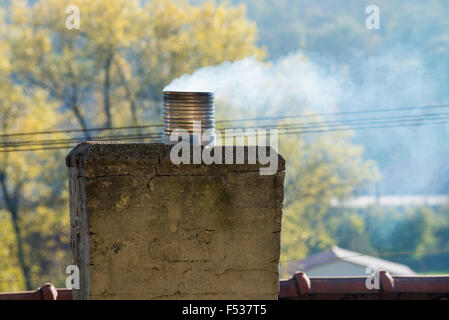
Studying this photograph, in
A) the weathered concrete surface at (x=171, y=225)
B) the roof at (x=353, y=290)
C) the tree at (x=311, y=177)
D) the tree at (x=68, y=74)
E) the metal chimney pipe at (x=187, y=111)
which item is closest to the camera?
the weathered concrete surface at (x=171, y=225)

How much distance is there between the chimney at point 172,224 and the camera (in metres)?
3.32

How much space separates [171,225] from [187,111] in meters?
0.67

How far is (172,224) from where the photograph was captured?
3336mm

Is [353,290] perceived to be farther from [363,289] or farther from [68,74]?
[68,74]

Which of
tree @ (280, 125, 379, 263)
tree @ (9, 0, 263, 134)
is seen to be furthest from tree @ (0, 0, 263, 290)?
tree @ (280, 125, 379, 263)

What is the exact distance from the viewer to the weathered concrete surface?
10.9 feet

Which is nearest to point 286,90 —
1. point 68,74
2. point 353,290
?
point 68,74

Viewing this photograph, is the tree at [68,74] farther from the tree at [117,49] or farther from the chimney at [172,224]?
the chimney at [172,224]

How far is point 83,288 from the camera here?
3525 millimetres

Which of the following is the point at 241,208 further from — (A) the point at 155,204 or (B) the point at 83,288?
(B) the point at 83,288

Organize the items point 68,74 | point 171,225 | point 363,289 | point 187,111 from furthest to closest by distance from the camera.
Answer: point 68,74 < point 363,289 < point 187,111 < point 171,225

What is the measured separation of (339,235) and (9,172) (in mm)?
19167

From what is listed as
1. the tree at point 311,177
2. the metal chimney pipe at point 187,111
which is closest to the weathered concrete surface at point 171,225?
the metal chimney pipe at point 187,111

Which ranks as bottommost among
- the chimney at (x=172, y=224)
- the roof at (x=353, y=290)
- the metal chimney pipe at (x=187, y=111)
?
the roof at (x=353, y=290)
